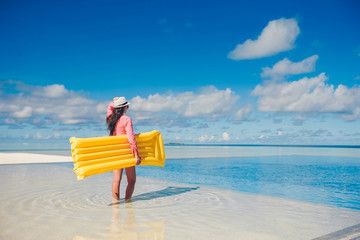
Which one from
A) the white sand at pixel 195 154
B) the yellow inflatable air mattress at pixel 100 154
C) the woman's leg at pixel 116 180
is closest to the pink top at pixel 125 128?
the yellow inflatable air mattress at pixel 100 154

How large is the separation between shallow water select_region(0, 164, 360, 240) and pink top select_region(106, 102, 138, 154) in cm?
96

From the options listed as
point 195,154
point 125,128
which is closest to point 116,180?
point 125,128

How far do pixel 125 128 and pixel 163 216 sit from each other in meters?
1.46

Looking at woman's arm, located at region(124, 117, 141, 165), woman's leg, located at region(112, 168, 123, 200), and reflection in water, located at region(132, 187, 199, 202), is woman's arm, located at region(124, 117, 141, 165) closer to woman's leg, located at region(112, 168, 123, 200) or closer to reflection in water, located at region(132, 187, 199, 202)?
woman's leg, located at region(112, 168, 123, 200)

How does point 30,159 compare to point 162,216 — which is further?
point 30,159

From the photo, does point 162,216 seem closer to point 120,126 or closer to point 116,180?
point 116,180

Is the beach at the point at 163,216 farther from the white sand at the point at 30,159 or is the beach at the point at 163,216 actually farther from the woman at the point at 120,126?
the white sand at the point at 30,159

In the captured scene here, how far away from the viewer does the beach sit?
3021 millimetres

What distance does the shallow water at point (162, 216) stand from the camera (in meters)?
3.02

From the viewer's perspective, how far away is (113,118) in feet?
14.5

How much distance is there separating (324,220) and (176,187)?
314cm

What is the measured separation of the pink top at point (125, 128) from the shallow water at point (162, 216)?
3.17ft

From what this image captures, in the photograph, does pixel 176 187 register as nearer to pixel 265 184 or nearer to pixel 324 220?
pixel 265 184

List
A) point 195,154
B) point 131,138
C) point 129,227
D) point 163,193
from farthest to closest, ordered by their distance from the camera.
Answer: point 195,154 < point 163,193 < point 131,138 < point 129,227
